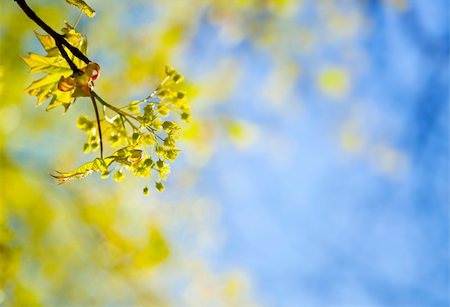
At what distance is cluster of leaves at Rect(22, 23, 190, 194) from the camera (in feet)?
2.04

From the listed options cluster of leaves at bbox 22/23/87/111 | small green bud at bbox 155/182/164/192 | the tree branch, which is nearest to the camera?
the tree branch

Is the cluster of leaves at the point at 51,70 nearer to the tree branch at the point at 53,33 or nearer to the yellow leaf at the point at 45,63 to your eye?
the yellow leaf at the point at 45,63

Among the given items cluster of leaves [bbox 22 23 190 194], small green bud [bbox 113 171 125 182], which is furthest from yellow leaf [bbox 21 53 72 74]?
small green bud [bbox 113 171 125 182]

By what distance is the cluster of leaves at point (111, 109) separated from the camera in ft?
2.04

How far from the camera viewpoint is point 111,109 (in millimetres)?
636

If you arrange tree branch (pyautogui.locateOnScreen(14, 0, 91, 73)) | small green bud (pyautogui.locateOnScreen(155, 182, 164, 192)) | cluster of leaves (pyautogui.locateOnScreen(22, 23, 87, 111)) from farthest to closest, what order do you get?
small green bud (pyautogui.locateOnScreen(155, 182, 164, 192))
cluster of leaves (pyautogui.locateOnScreen(22, 23, 87, 111))
tree branch (pyautogui.locateOnScreen(14, 0, 91, 73))

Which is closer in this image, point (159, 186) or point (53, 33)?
point (53, 33)

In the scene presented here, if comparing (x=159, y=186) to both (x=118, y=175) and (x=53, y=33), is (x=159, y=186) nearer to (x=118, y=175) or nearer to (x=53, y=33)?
(x=118, y=175)

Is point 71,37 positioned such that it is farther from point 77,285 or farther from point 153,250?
point 77,285

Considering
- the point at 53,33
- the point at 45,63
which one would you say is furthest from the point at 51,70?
the point at 53,33

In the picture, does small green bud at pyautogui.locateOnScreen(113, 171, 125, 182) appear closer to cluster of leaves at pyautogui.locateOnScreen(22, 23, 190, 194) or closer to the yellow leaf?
cluster of leaves at pyautogui.locateOnScreen(22, 23, 190, 194)

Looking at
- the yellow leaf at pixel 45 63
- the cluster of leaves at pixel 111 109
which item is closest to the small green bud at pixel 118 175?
the cluster of leaves at pixel 111 109

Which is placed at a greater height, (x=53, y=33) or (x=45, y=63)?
(x=45, y=63)

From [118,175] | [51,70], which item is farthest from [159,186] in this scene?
[51,70]
